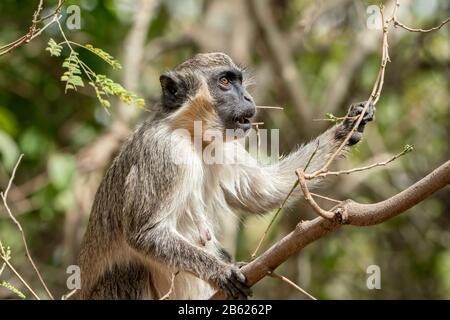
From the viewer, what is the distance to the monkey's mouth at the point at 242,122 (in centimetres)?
606

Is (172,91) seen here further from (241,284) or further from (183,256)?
(241,284)

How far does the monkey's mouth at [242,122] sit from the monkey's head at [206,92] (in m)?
0.02

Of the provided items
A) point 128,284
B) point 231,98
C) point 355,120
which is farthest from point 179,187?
point 355,120

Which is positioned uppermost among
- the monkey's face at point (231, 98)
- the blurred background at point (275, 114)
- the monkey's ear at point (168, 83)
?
the blurred background at point (275, 114)

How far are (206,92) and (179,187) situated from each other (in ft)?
2.75

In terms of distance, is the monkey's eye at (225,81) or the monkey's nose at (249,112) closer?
the monkey's nose at (249,112)

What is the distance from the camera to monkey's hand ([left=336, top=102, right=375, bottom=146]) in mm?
5785

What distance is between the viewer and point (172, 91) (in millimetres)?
6473

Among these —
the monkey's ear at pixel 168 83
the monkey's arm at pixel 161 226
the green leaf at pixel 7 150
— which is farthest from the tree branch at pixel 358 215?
the green leaf at pixel 7 150

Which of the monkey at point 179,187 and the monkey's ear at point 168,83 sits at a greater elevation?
the monkey's ear at point 168,83

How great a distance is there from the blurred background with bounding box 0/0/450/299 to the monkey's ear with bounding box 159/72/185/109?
2113 mm

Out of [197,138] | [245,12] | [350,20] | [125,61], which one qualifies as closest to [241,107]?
[197,138]

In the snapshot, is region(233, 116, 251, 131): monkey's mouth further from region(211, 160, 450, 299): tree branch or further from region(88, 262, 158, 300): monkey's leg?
region(211, 160, 450, 299): tree branch
